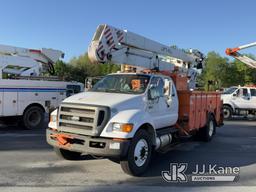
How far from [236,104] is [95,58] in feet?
44.8

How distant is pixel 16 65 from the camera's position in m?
14.8

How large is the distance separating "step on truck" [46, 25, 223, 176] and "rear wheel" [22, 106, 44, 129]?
5175 millimetres

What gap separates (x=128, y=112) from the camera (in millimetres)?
6824

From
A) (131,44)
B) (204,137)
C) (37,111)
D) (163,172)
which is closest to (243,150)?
(204,137)

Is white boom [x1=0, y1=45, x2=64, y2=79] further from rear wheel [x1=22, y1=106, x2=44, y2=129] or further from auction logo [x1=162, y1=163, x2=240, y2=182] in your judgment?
auction logo [x1=162, y1=163, x2=240, y2=182]

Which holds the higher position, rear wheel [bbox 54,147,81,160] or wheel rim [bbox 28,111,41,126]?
wheel rim [bbox 28,111,41,126]

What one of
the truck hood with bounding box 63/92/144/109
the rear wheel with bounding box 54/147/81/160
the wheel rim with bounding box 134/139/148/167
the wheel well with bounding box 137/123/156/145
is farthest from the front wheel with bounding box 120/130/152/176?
the rear wheel with bounding box 54/147/81/160

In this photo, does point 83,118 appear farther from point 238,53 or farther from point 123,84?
point 238,53

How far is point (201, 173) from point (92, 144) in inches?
97.9

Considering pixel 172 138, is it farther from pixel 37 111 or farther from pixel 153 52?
pixel 37 111

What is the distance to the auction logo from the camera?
682 cm

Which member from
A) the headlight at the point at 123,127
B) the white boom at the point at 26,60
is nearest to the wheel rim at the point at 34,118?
the white boom at the point at 26,60

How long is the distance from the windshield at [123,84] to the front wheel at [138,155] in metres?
1.13

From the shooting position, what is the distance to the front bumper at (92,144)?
21.0 ft
